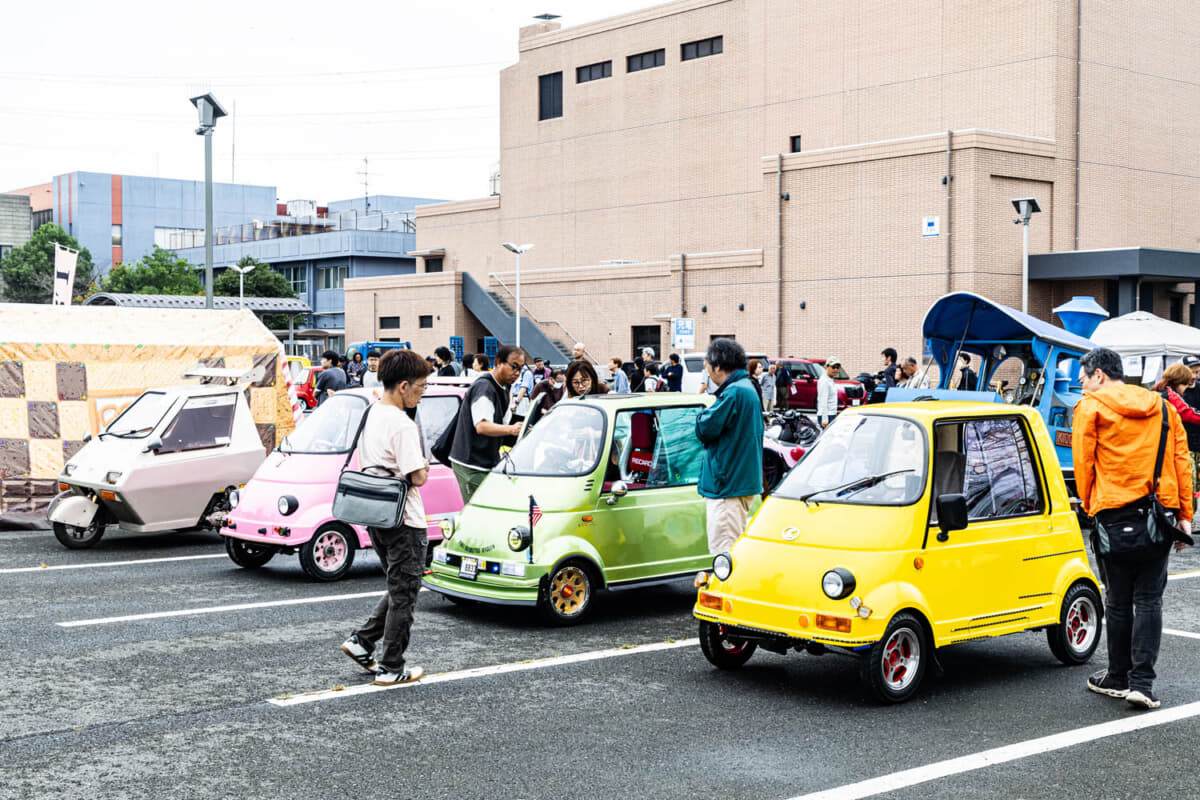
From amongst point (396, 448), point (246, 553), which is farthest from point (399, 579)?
point (246, 553)

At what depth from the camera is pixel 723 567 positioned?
24.3 ft

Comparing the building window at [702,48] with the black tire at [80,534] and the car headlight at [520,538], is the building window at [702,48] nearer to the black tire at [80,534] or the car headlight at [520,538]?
the black tire at [80,534]

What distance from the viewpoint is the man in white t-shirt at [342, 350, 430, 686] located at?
7176 millimetres

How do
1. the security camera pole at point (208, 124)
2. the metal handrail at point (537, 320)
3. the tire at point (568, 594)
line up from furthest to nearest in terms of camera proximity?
the metal handrail at point (537, 320), the security camera pole at point (208, 124), the tire at point (568, 594)

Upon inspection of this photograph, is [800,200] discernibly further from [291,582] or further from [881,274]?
[291,582]

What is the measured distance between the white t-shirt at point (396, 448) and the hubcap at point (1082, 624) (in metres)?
4.19

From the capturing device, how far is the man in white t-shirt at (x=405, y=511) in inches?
283

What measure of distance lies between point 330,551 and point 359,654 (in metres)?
3.90

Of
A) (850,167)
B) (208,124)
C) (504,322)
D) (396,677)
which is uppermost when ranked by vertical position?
(850,167)

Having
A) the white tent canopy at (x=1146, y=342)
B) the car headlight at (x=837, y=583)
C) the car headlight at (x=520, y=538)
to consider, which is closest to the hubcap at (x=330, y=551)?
the car headlight at (x=520, y=538)

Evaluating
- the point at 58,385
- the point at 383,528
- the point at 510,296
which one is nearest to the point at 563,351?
the point at 510,296

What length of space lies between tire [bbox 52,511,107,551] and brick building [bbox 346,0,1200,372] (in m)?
26.5

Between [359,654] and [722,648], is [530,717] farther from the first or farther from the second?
[722,648]

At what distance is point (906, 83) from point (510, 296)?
61.3ft
